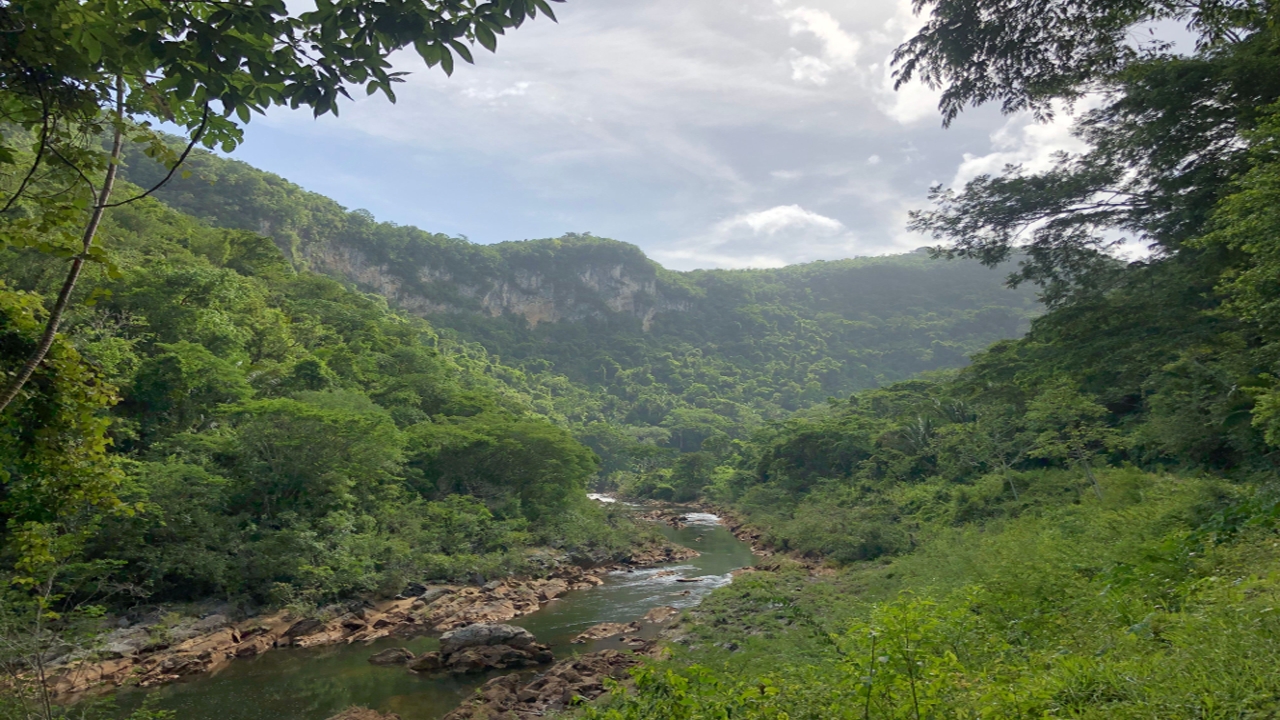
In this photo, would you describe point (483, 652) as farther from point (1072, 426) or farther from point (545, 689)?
point (1072, 426)

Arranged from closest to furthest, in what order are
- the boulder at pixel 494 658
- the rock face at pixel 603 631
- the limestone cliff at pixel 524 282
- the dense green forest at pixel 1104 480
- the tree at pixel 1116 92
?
the dense green forest at pixel 1104 480, the tree at pixel 1116 92, the boulder at pixel 494 658, the rock face at pixel 603 631, the limestone cliff at pixel 524 282

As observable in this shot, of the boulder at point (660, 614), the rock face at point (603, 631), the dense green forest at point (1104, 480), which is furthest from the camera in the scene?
the boulder at point (660, 614)

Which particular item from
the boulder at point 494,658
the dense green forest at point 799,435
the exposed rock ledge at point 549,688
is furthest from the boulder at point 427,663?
the dense green forest at point 799,435

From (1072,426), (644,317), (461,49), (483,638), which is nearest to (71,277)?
(461,49)

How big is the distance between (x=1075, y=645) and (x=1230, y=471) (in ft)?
32.7

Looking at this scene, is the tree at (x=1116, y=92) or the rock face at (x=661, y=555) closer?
the tree at (x=1116, y=92)

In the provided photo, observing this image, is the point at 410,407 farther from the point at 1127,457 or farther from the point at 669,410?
the point at 669,410

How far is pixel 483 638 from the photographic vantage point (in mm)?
12414

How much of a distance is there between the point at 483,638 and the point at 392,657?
5.88 ft

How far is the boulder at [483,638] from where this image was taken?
40.1 feet

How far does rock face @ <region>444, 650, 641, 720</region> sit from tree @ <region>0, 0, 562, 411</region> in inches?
337

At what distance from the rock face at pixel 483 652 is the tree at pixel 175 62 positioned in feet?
35.0

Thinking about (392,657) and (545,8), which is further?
(392,657)

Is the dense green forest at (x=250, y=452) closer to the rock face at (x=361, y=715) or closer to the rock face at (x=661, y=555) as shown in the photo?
the rock face at (x=661, y=555)
